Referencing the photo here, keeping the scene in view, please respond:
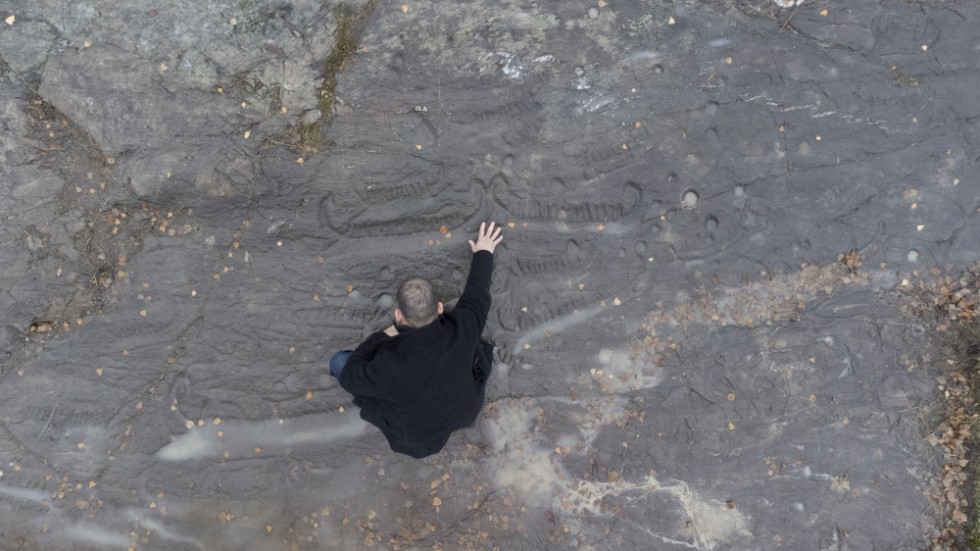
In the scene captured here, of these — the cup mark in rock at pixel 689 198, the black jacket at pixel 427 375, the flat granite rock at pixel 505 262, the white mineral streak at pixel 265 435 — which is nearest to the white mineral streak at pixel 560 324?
the flat granite rock at pixel 505 262

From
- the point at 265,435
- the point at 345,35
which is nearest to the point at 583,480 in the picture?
the point at 265,435

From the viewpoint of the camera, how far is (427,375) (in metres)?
2.92

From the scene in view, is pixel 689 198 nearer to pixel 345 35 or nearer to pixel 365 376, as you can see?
pixel 365 376

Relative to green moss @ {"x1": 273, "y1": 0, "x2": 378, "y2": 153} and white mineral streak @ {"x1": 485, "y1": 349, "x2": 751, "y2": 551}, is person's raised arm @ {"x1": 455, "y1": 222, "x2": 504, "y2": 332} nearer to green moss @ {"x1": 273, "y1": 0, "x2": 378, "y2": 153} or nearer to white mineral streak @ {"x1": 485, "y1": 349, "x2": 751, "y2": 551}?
white mineral streak @ {"x1": 485, "y1": 349, "x2": 751, "y2": 551}

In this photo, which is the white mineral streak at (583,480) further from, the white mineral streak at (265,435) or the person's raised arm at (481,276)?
the white mineral streak at (265,435)

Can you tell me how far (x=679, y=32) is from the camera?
3529 millimetres

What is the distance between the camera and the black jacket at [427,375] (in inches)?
115

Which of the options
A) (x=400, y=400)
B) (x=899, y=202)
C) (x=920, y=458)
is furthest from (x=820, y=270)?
(x=400, y=400)

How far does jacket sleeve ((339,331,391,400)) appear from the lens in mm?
2971

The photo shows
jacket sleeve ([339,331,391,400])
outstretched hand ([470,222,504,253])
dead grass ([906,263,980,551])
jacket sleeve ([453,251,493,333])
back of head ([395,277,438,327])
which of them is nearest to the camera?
back of head ([395,277,438,327])

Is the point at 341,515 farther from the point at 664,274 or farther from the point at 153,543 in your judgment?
the point at 664,274

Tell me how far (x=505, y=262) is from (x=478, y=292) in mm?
396

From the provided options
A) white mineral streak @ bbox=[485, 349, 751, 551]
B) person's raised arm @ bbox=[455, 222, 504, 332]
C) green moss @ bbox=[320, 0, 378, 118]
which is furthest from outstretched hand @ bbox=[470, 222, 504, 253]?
green moss @ bbox=[320, 0, 378, 118]

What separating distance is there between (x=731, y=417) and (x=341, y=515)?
7.88 ft
